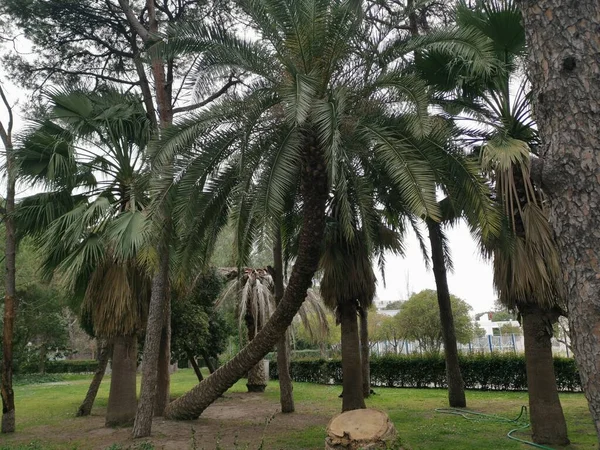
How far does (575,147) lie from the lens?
349 cm

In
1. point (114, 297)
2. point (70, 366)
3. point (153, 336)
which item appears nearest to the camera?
point (153, 336)

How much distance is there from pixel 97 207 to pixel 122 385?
411 centimetres

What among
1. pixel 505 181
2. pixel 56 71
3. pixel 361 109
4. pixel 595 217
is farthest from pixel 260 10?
pixel 56 71

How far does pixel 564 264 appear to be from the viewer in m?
3.49

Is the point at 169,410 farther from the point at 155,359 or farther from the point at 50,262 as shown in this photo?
the point at 50,262

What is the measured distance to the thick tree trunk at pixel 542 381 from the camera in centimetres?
861

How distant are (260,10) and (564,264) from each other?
6701 mm

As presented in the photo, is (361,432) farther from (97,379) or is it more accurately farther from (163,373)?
(97,379)

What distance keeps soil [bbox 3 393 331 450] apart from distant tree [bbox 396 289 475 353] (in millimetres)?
17563

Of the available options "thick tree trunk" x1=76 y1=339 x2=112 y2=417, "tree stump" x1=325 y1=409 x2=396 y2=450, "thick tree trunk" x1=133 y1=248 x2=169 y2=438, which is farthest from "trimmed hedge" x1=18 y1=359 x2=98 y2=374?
"tree stump" x1=325 y1=409 x2=396 y2=450

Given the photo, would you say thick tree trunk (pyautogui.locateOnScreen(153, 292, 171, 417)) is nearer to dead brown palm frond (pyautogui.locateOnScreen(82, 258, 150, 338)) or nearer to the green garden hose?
dead brown palm frond (pyautogui.locateOnScreen(82, 258, 150, 338))

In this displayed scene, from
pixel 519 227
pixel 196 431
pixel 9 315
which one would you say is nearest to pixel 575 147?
pixel 519 227

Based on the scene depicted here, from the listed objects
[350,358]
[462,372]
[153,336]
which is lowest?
[462,372]

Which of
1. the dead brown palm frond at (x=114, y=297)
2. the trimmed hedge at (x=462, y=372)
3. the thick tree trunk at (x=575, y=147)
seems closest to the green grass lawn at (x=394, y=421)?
the trimmed hedge at (x=462, y=372)
